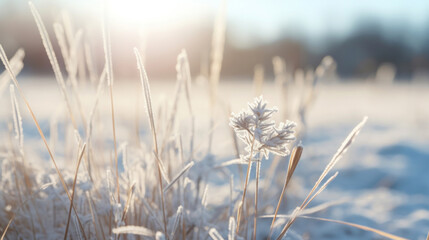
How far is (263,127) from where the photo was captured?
0.51 metres

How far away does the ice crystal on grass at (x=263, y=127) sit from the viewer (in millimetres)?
495

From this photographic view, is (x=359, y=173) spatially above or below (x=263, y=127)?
below

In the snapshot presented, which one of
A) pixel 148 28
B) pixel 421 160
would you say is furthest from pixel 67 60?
pixel 421 160

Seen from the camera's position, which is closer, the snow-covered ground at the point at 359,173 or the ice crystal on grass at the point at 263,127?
the ice crystal on grass at the point at 263,127

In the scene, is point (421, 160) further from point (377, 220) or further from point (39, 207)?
point (39, 207)

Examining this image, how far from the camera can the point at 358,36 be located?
22.0 meters

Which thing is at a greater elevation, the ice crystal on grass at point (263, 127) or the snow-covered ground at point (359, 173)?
the ice crystal on grass at point (263, 127)

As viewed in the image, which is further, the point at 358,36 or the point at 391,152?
the point at 358,36

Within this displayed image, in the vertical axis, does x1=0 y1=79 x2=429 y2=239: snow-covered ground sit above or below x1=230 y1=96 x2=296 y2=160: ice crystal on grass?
below

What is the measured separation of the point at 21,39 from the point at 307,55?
13.9 meters

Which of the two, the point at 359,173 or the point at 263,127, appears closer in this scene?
the point at 263,127

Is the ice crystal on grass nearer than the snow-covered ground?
Yes

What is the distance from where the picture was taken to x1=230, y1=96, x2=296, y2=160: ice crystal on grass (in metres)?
0.49

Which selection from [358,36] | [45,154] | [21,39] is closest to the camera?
[45,154]
